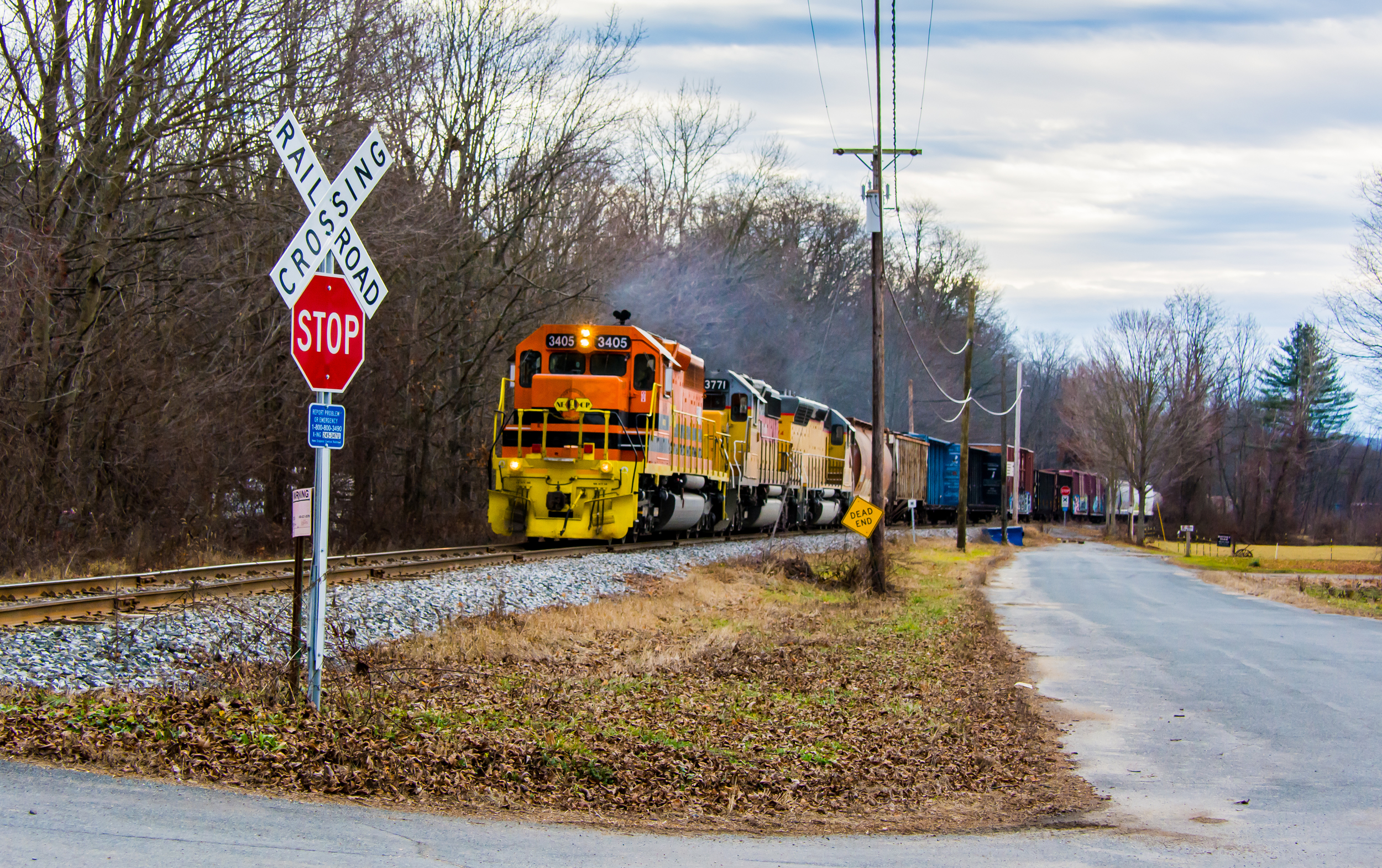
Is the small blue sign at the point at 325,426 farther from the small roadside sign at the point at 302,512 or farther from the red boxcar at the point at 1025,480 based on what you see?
the red boxcar at the point at 1025,480

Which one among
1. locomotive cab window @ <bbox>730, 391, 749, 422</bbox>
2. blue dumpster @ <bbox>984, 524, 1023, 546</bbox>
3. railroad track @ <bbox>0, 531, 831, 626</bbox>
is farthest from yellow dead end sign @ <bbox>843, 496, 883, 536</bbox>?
blue dumpster @ <bbox>984, 524, 1023, 546</bbox>

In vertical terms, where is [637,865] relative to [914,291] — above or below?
below

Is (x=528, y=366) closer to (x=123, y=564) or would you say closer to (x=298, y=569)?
(x=123, y=564)

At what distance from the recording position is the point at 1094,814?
6.97 metres

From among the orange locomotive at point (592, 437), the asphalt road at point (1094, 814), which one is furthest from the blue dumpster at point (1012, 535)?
the asphalt road at point (1094, 814)

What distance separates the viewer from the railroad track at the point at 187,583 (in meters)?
10.4

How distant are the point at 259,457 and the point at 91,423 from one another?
434 centimetres

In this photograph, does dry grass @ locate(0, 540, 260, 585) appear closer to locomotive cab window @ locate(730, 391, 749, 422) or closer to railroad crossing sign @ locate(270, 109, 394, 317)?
railroad crossing sign @ locate(270, 109, 394, 317)

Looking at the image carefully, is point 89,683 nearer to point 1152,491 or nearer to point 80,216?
point 80,216

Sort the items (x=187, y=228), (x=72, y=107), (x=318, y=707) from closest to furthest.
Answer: (x=318, y=707) < (x=72, y=107) < (x=187, y=228)

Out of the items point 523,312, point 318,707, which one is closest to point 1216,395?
point 523,312

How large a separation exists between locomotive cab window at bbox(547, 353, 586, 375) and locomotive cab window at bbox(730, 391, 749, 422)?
5898 millimetres

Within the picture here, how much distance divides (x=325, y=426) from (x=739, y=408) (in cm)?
1911

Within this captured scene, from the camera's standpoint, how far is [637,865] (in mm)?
5355
